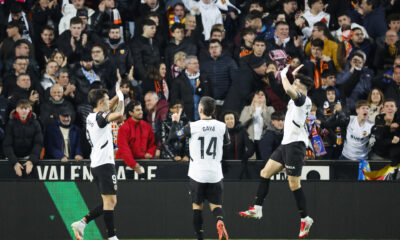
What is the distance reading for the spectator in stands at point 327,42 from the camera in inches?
647

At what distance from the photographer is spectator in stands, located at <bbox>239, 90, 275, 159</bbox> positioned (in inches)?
565

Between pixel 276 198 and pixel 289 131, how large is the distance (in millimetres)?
2350

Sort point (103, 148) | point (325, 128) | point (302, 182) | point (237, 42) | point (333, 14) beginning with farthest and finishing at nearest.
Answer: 1. point (333, 14)
2. point (237, 42)
3. point (325, 128)
4. point (302, 182)
5. point (103, 148)

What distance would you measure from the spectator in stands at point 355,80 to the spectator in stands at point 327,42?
0.50 m

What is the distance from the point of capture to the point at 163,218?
13.6m

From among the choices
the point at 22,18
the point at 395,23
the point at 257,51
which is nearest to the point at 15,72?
the point at 22,18

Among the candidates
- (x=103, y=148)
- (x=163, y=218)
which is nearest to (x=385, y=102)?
(x=163, y=218)

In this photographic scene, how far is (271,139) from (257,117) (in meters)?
0.83

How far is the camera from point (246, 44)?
16.2m

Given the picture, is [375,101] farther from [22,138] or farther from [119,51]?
[22,138]

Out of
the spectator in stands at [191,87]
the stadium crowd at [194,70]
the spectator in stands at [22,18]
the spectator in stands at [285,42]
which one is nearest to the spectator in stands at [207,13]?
the stadium crowd at [194,70]

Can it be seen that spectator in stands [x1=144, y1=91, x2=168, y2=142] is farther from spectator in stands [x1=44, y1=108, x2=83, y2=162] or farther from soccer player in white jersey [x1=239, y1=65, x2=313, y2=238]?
soccer player in white jersey [x1=239, y1=65, x2=313, y2=238]

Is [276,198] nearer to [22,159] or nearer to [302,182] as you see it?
[302,182]

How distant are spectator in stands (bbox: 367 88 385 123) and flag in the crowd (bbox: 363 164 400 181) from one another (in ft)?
4.46
